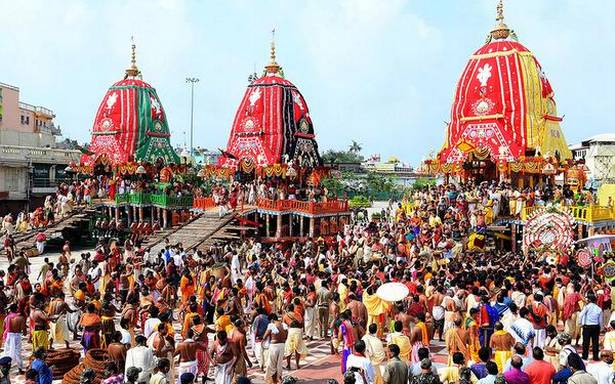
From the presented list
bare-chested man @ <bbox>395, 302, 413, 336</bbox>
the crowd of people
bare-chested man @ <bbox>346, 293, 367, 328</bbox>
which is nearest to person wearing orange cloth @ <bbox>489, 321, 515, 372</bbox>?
the crowd of people

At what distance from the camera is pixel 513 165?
29.5m

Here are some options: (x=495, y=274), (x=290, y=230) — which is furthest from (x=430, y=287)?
(x=290, y=230)

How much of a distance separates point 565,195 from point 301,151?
15.2 metres

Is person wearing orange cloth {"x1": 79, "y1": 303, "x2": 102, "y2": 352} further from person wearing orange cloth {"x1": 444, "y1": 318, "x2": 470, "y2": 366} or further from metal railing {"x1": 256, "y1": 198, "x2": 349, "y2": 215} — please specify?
metal railing {"x1": 256, "y1": 198, "x2": 349, "y2": 215}

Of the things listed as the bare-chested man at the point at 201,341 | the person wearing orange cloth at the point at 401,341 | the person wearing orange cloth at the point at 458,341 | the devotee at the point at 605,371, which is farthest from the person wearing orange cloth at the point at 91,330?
the devotee at the point at 605,371

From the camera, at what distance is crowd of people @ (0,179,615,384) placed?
798 cm

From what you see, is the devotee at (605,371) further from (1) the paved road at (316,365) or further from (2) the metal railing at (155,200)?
(2) the metal railing at (155,200)

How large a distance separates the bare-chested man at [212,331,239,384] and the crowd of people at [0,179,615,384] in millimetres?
17

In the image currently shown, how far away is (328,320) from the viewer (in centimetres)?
1354

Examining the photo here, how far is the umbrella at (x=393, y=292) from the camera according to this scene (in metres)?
10.9

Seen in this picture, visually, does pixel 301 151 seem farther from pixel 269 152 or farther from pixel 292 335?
pixel 292 335

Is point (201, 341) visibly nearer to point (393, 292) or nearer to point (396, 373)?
point (396, 373)

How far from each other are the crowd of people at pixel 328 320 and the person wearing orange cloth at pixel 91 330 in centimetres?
2

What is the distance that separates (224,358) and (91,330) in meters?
2.51
